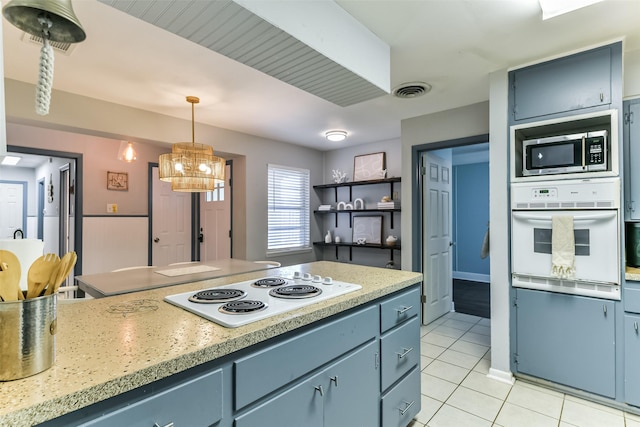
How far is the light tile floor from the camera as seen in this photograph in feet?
6.61

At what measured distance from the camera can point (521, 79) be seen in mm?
2436

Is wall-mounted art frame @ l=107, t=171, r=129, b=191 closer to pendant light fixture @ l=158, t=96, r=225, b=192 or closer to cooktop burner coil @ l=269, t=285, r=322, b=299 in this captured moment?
pendant light fixture @ l=158, t=96, r=225, b=192

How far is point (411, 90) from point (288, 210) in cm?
270

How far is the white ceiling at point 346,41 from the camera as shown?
1.82m

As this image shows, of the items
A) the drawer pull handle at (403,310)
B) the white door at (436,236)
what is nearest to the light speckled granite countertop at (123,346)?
the drawer pull handle at (403,310)

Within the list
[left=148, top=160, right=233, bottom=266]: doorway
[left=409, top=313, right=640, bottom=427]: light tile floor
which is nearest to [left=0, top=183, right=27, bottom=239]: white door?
[left=148, top=160, right=233, bottom=266]: doorway

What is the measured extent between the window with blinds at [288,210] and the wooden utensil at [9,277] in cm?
388

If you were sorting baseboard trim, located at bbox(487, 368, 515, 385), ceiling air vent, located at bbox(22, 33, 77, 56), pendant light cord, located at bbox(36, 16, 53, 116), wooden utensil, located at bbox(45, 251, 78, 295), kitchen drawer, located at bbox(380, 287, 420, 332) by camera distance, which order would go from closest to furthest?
wooden utensil, located at bbox(45, 251, 78, 295), pendant light cord, located at bbox(36, 16, 53, 116), kitchen drawer, located at bbox(380, 287, 420, 332), ceiling air vent, located at bbox(22, 33, 77, 56), baseboard trim, located at bbox(487, 368, 515, 385)

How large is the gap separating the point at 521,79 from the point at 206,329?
2.79m

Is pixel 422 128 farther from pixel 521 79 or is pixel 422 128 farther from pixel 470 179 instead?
pixel 470 179

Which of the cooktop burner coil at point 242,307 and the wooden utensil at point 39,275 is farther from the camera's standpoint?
the cooktop burner coil at point 242,307

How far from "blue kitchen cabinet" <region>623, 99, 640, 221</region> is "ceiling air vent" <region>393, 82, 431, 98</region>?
1427 millimetres

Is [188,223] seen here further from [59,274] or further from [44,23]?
[59,274]

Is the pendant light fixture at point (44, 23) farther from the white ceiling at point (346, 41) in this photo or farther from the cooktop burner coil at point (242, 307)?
the white ceiling at point (346, 41)
